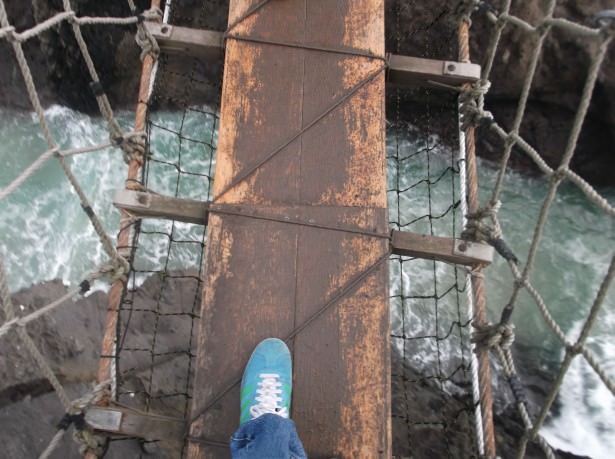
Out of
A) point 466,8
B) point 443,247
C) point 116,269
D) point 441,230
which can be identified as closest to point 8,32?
point 116,269

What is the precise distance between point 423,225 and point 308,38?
2.19 m

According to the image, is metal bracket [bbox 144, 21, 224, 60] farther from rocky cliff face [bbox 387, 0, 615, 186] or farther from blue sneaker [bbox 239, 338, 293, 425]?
rocky cliff face [bbox 387, 0, 615, 186]

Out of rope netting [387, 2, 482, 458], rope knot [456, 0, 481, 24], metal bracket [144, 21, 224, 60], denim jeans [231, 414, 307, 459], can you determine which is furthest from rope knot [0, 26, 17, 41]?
rope knot [456, 0, 481, 24]

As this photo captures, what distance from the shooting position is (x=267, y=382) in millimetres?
1372

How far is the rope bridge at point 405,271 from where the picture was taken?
4.55 ft

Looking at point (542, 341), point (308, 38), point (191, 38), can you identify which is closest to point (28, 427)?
point (191, 38)

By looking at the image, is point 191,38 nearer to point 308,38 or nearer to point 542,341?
point 308,38

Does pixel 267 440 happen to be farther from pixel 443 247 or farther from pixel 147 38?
pixel 147 38

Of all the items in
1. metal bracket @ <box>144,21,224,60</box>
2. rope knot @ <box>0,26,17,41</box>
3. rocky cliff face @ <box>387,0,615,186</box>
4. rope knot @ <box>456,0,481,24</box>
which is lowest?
rope knot @ <box>0,26,17,41</box>

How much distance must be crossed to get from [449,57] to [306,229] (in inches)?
98.9

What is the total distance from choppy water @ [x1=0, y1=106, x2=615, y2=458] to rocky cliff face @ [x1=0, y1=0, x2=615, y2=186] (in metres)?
0.23

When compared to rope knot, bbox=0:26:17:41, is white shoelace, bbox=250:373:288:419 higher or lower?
lower

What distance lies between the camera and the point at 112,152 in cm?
404

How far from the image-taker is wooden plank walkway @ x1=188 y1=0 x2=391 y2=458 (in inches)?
57.5
